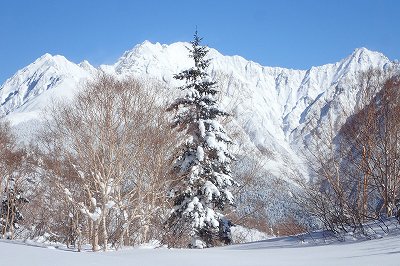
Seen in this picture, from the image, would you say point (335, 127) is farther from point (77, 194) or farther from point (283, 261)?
point (77, 194)

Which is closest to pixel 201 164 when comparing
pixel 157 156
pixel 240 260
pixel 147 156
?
pixel 157 156

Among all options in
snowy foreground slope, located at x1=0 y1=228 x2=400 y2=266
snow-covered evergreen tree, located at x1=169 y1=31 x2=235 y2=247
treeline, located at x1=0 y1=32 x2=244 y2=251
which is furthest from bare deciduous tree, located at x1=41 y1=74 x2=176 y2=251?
snowy foreground slope, located at x1=0 y1=228 x2=400 y2=266

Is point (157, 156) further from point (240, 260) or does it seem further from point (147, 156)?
point (240, 260)

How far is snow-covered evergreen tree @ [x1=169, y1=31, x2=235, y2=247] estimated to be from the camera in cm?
1623

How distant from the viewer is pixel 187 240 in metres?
15.9

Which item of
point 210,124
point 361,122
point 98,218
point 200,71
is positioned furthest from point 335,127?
point 98,218

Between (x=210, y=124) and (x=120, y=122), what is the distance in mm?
3729

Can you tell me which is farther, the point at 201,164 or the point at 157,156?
the point at 157,156

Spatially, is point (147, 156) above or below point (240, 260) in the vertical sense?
above

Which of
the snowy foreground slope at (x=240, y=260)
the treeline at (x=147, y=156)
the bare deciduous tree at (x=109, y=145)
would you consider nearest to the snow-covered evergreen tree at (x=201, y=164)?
the treeline at (x=147, y=156)

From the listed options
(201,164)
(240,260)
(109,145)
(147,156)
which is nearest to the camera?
(240,260)

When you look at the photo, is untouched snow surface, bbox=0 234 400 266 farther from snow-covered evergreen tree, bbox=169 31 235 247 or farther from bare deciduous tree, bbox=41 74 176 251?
bare deciduous tree, bbox=41 74 176 251

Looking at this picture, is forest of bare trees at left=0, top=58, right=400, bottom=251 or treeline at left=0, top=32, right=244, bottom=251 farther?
treeline at left=0, top=32, right=244, bottom=251

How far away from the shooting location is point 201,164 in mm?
17062
